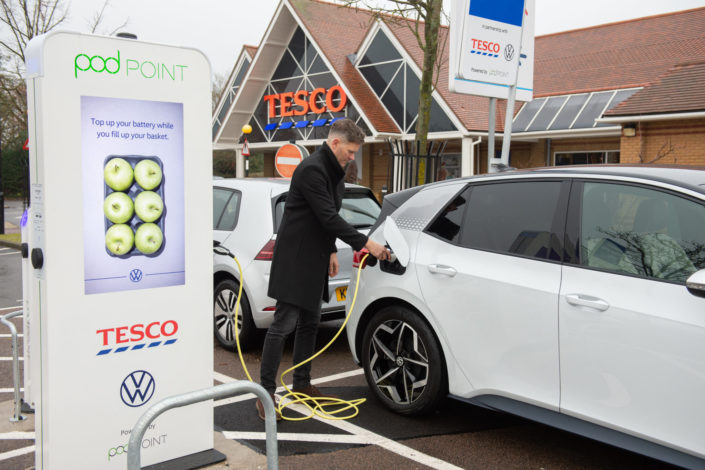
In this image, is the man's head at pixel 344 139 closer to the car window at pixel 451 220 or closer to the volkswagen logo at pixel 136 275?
the car window at pixel 451 220

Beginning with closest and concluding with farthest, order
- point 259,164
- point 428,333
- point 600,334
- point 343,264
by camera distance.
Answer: point 600,334 < point 428,333 < point 343,264 < point 259,164

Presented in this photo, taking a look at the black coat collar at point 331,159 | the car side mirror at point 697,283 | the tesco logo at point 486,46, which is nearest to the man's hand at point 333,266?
the black coat collar at point 331,159

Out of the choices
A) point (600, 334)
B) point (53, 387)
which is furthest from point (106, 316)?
point (600, 334)

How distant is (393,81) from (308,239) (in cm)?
1901

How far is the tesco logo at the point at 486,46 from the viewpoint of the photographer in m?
6.80

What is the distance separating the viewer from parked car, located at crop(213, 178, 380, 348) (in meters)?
5.96

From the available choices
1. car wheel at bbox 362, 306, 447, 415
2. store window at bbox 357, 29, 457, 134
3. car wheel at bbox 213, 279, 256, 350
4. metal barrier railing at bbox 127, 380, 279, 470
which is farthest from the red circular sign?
metal barrier railing at bbox 127, 380, 279, 470

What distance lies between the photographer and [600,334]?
3322mm

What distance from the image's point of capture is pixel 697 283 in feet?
9.64

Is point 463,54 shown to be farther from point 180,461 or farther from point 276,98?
point 276,98

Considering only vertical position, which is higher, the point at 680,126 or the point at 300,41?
the point at 300,41

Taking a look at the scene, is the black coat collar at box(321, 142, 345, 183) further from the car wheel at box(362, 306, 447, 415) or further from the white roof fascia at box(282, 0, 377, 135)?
the white roof fascia at box(282, 0, 377, 135)

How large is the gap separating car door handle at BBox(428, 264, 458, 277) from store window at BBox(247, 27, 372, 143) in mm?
19301

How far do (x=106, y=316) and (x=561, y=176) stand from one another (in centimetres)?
260
